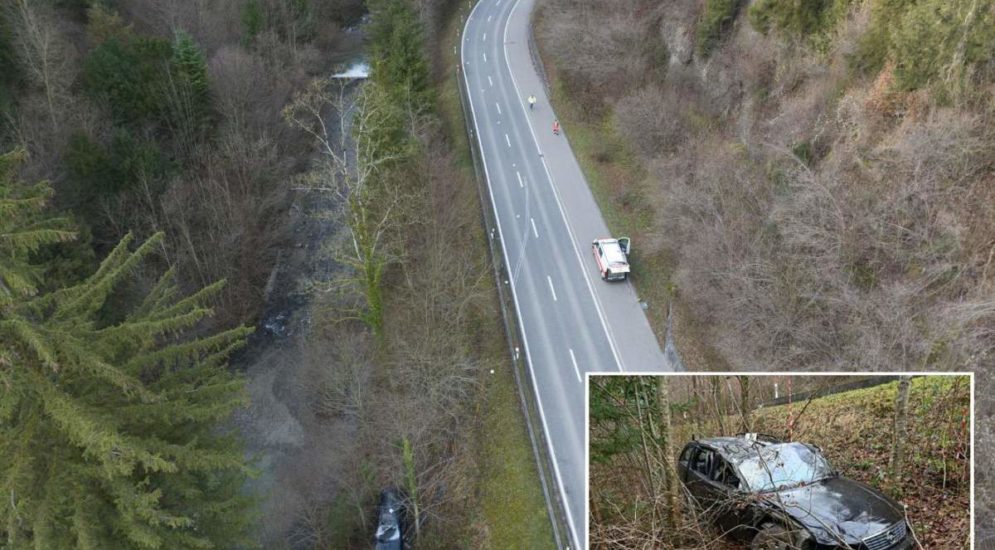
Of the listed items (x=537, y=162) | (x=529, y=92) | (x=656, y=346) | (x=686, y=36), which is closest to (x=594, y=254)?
(x=656, y=346)

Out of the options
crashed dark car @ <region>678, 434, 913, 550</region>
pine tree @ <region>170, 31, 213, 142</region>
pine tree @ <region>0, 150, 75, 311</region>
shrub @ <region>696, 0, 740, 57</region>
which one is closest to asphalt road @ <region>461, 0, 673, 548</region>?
shrub @ <region>696, 0, 740, 57</region>

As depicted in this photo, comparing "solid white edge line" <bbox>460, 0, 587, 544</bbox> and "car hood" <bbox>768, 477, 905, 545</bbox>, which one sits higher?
"car hood" <bbox>768, 477, 905, 545</bbox>

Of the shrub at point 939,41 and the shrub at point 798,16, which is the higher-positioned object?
the shrub at point 798,16

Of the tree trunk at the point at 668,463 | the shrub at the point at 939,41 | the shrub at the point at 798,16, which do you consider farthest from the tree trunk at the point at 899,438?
the shrub at the point at 798,16

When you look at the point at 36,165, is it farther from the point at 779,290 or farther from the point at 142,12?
the point at 779,290

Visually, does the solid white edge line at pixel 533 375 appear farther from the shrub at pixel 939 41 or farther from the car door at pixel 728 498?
the shrub at pixel 939 41

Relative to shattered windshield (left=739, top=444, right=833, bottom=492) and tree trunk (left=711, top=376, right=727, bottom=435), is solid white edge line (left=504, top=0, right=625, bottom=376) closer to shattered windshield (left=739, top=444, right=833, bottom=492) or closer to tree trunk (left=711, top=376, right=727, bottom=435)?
tree trunk (left=711, top=376, right=727, bottom=435)
